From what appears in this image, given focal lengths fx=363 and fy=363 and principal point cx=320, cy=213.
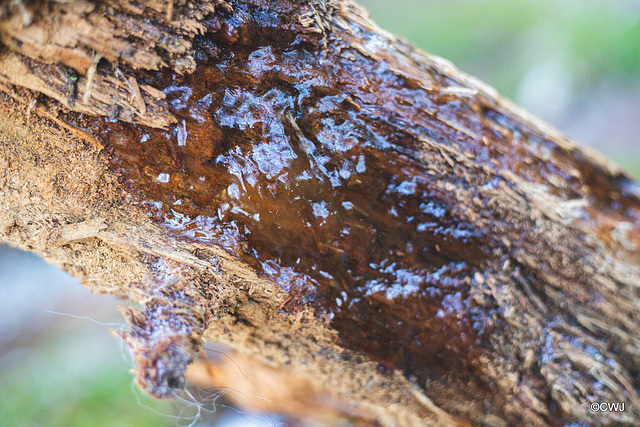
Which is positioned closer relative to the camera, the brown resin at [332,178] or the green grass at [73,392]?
the brown resin at [332,178]

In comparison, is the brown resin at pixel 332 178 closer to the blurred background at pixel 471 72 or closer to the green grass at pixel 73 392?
the blurred background at pixel 471 72

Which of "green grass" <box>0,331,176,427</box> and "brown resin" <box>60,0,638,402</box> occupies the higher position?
"brown resin" <box>60,0,638,402</box>

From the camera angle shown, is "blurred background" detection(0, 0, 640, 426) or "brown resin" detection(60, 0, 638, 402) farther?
"blurred background" detection(0, 0, 640, 426)

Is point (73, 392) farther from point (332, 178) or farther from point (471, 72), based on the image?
point (471, 72)

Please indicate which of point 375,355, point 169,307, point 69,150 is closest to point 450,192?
point 375,355

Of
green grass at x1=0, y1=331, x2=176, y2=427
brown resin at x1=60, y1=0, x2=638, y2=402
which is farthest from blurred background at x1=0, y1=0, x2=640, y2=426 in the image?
brown resin at x1=60, y1=0, x2=638, y2=402

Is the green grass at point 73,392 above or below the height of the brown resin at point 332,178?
below

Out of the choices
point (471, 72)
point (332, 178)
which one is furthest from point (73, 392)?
point (471, 72)

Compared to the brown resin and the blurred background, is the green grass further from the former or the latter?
the brown resin

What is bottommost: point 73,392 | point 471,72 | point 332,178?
point 73,392

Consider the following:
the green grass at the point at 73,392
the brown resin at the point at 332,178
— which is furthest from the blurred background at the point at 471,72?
the brown resin at the point at 332,178
